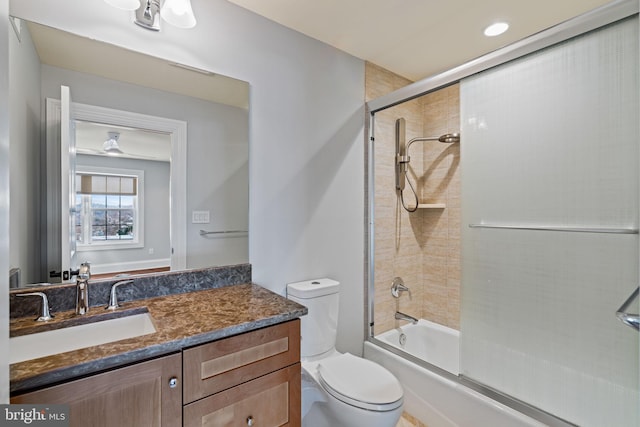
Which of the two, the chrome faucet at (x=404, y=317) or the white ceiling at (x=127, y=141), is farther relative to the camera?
the chrome faucet at (x=404, y=317)

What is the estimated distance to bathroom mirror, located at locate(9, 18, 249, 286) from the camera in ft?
3.75

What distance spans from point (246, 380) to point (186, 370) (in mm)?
222

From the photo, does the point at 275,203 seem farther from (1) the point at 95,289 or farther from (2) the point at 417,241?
(2) the point at 417,241

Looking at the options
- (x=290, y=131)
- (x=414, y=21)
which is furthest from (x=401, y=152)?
(x=290, y=131)

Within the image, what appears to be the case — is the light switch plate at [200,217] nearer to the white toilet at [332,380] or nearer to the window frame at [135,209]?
the window frame at [135,209]

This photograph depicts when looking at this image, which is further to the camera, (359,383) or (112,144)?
(359,383)

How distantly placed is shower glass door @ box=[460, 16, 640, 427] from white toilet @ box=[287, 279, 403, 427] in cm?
55

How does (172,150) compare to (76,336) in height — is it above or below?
above

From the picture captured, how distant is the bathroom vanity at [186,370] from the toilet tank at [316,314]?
1.43 feet

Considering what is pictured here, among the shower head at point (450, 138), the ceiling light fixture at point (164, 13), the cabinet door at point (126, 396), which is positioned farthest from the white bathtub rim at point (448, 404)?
the ceiling light fixture at point (164, 13)

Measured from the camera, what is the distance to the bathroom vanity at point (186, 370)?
78cm

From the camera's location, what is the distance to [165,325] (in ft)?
3.38

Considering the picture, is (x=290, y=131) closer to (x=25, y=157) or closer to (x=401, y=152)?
(x=401, y=152)

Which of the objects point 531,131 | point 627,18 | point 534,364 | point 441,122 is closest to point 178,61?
point 531,131
